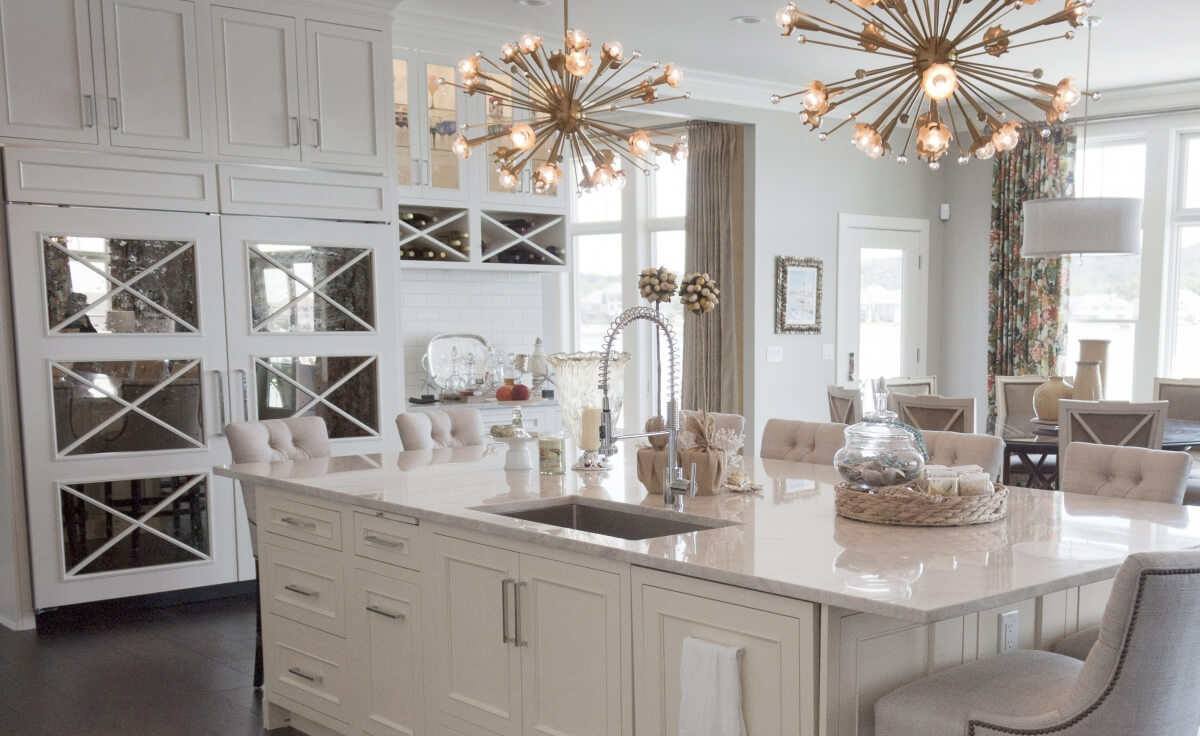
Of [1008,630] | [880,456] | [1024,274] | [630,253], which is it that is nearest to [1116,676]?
[1008,630]

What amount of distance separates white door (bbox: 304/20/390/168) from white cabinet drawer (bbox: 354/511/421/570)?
2.61 metres

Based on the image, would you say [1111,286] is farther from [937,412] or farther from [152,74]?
[152,74]

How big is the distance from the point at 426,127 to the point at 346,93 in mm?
576

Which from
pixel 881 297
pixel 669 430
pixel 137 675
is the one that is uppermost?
pixel 881 297

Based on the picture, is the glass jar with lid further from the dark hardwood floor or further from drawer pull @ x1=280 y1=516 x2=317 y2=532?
the dark hardwood floor

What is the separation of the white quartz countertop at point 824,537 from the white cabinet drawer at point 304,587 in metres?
0.24

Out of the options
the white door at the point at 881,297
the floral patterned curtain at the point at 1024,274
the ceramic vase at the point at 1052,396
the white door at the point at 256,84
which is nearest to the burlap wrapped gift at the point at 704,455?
→ the white door at the point at 256,84

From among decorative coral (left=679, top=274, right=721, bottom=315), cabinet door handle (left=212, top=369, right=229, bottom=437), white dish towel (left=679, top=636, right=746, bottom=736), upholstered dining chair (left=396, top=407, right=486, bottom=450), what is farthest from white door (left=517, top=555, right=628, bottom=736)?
cabinet door handle (left=212, top=369, right=229, bottom=437)

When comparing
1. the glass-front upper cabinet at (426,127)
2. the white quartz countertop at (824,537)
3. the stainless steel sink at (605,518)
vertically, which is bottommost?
the stainless steel sink at (605,518)

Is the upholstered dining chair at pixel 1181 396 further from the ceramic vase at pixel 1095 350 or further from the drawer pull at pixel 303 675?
the drawer pull at pixel 303 675

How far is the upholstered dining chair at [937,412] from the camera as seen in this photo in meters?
5.09

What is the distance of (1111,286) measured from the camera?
789 cm

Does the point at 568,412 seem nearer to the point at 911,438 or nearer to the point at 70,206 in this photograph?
the point at 911,438

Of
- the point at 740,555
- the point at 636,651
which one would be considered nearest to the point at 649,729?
the point at 636,651
